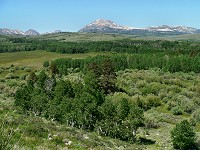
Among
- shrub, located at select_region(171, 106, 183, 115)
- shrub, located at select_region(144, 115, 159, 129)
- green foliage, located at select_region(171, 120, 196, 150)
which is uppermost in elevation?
green foliage, located at select_region(171, 120, 196, 150)

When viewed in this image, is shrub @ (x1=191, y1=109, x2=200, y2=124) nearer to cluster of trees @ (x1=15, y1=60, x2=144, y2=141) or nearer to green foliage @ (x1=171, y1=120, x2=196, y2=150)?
cluster of trees @ (x1=15, y1=60, x2=144, y2=141)

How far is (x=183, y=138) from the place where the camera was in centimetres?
4662

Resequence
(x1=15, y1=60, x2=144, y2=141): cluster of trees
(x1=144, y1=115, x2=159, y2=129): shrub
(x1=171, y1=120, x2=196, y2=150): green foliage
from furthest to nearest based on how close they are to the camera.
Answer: (x1=144, y1=115, x2=159, y2=129): shrub
(x1=15, y1=60, x2=144, y2=141): cluster of trees
(x1=171, y1=120, x2=196, y2=150): green foliage

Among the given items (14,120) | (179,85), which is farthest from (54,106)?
(179,85)

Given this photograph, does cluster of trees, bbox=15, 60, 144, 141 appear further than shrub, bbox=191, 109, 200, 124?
No

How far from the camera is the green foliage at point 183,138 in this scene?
46.5 meters

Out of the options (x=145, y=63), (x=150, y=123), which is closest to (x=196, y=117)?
(x=150, y=123)

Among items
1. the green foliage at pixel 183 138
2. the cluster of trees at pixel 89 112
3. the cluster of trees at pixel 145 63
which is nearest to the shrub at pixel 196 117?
the cluster of trees at pixel 89 112

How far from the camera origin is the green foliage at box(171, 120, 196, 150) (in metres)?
46.5

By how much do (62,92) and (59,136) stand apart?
118 ft

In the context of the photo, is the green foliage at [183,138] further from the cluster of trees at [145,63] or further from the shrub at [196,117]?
the cluster of trees at [145,63]

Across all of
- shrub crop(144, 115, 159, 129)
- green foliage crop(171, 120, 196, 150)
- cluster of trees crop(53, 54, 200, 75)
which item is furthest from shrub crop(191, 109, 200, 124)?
cluster of trees crop(53, 54, 200, 75)

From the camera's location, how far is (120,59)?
5901 inches

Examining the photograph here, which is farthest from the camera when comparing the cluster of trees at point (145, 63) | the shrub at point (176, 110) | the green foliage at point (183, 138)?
the cluster of trees at point (145, 63)
